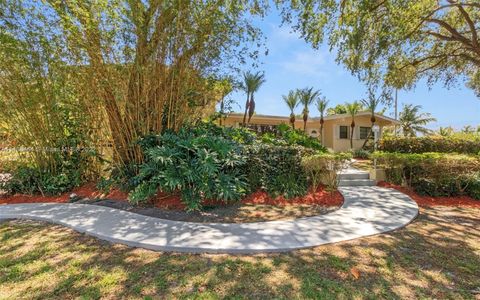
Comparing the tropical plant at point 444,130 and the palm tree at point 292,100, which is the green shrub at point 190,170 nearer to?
the palm tree at point 292,100

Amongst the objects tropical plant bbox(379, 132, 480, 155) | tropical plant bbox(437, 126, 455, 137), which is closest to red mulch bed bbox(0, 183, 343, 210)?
tropical plant bbox(379, 132, 480, 155)

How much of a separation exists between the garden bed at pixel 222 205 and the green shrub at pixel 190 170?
0.83 ft

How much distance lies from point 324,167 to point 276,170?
1154 mm

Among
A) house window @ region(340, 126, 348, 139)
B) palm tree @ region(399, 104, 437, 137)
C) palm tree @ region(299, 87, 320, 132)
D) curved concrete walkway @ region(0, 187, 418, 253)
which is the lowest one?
curved concrete walkway @ region(0, 187, 418, 253)

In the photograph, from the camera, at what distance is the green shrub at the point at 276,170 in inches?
249

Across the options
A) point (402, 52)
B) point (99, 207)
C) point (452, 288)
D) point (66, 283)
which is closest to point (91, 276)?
point (66, 283)

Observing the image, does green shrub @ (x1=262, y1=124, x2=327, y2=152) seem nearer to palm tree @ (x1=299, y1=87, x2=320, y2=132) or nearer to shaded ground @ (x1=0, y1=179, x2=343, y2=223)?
shaded ground @ (x1=0, y1=179, x2=343, y2=223)

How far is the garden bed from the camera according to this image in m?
4.90

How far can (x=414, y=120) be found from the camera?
83.8 ft

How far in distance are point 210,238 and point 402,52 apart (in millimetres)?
8678

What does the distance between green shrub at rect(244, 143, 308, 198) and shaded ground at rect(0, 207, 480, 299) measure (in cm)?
255

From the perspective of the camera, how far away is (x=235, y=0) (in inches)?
219

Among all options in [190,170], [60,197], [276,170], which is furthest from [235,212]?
[60,197]

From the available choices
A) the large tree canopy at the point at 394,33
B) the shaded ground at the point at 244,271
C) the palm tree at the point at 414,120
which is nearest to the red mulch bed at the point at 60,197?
the shaded ground at the point at 244,271
